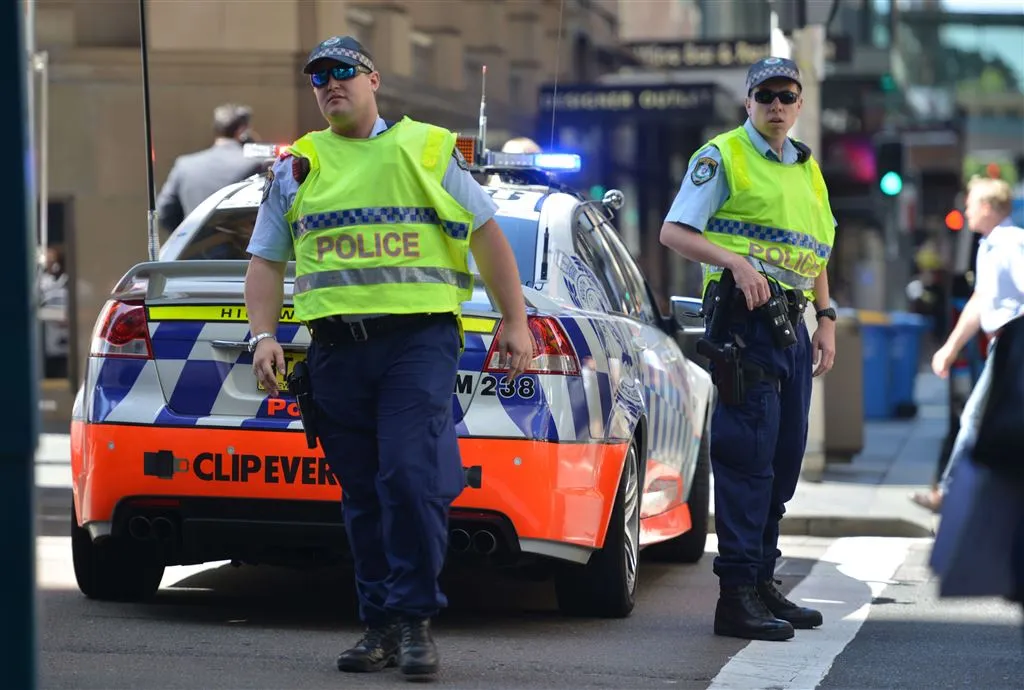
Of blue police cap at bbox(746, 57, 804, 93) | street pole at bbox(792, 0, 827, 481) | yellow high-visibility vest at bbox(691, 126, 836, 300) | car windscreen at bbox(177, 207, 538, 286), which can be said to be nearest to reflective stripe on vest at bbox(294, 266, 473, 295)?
yellow high-visibility vest at bbox(691, 126, 836, 300)

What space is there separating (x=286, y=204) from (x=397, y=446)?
0.79 meters

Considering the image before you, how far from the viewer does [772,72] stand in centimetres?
681

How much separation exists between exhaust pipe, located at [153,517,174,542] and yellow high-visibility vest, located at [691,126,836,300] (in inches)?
76.0

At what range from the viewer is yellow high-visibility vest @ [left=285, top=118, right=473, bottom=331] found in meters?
5.72

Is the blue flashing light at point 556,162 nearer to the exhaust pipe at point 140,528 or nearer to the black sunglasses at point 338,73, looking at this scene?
the black sunglasses at point 338,73

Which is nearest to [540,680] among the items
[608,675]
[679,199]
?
[608,675]

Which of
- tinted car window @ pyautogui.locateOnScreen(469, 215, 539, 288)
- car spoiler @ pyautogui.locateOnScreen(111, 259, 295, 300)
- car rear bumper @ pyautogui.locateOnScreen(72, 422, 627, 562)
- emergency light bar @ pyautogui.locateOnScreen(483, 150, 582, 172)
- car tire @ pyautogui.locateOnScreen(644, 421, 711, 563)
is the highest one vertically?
emergency light bar @ pyautogui.locateOnScreen(483, 150, 582, 172)

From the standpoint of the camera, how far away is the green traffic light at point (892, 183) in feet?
56.7

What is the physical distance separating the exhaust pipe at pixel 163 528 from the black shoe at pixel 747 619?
183 cm

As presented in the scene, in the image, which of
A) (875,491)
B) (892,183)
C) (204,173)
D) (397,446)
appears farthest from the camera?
(892,183)

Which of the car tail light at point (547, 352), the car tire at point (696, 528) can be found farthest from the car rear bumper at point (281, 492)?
the car tire at point (696, 528)

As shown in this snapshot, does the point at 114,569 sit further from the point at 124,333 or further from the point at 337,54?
the point at 337,54

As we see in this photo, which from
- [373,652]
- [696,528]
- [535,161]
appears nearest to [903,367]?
[696,528]

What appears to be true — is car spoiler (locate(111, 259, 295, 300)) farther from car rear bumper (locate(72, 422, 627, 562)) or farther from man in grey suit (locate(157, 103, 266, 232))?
man in grey suit (locate(157, 103, 266, 232))
